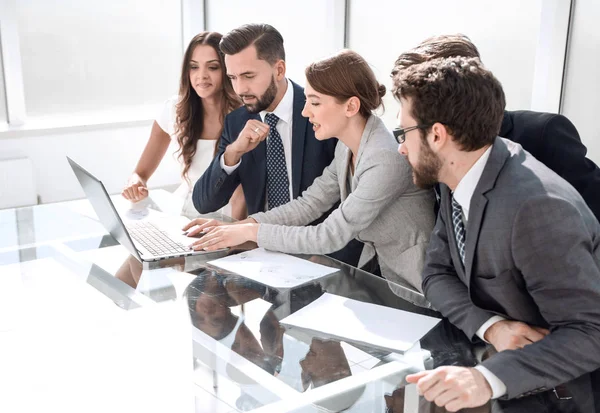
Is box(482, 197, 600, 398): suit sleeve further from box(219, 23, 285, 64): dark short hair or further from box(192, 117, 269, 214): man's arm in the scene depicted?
box(219, 23, 285, 64): dark short hair

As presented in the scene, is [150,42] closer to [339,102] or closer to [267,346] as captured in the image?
[339,102]

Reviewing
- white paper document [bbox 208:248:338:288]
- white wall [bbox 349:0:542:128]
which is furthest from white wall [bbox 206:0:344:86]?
white paper document [bbox 208:248:338:288]

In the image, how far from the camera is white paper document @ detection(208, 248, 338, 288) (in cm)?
188

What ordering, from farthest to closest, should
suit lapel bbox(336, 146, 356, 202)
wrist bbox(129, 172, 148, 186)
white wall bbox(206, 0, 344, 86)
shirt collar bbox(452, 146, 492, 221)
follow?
white wall bbox(206, 0, 344, 86) → wrist bbox(129, 172, 148, 186) → suit lapel bbox(336, 146, 356, 202) → shirt collar bbox(452, 146, 492, 221)

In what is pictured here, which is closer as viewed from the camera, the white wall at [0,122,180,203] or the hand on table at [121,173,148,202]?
the hand on table at [121,173,148,202]

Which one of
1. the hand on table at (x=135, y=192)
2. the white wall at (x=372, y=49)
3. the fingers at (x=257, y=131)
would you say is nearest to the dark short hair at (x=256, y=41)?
the fingers at (x=257, y=131)

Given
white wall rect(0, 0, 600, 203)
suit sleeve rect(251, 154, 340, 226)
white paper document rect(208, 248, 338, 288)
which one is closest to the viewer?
white paper document rect(208, 248, 338, 288)

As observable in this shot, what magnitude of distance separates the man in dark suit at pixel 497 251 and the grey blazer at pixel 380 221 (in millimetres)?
306

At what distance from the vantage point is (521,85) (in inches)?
154

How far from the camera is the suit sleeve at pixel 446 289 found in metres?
1.53

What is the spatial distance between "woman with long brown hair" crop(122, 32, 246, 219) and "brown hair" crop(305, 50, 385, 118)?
0.93 meters

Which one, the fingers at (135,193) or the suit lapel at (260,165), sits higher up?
the suit lapel at (260,165)

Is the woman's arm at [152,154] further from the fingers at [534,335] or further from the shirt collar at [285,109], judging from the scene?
the fingers at [534,335]

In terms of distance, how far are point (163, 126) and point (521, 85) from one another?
2.02 metres
